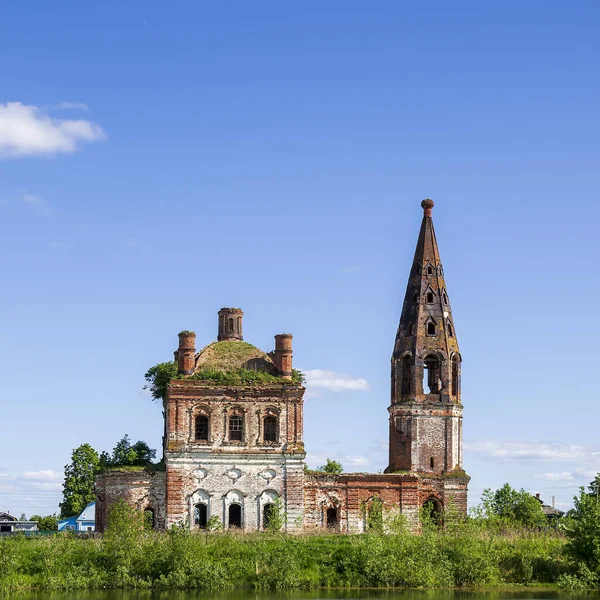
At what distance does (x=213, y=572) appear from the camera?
43.1m

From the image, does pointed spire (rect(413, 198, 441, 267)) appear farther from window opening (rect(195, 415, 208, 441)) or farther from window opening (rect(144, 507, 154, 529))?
window opening (rect(144, 507, 154, 529))

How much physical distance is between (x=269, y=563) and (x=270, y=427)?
397 inches

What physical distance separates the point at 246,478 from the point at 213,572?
9.44 meters

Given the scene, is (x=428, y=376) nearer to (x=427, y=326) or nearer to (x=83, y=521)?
(x=427, y=326)

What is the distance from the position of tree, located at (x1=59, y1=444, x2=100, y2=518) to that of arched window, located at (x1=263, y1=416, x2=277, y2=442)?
50.1ft

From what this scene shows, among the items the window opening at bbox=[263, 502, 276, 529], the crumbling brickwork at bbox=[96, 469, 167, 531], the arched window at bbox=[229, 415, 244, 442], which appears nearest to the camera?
the window opening at bbox=[263, 502, 276, 529]

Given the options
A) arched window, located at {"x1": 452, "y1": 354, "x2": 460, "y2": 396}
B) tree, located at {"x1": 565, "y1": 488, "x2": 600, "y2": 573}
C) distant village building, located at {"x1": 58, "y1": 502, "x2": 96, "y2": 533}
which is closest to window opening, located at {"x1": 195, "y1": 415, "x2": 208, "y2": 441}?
arched window, located at {"x1": 452, "y1": 354, "x2": 460, "y2": 396}

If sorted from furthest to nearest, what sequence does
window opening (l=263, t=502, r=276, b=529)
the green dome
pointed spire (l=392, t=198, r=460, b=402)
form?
1. pointed spire (l=392, t=198, r=460, b=402)
2. the green dome
3. window opening (l=263, t=502, r=276, b=529)

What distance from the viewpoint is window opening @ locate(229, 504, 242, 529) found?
2044 inches

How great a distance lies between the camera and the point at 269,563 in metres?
43.8

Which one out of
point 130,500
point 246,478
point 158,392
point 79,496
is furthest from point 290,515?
point 79,496

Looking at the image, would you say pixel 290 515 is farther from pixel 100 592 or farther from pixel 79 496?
pixel 79 496

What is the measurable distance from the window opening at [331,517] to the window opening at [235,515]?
143 inches

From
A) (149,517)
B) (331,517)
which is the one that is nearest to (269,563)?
(149,517)
